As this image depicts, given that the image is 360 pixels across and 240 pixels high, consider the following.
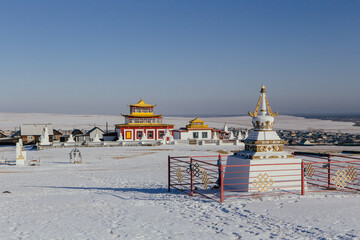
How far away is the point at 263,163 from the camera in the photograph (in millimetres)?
14680

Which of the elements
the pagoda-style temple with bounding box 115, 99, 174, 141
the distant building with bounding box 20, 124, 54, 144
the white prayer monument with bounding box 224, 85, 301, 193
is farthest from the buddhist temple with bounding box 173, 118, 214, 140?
the white prayer monument with bounding box 224, 85, 301, 193

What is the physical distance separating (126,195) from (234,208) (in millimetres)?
5586

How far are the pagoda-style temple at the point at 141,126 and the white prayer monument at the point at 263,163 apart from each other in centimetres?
4152

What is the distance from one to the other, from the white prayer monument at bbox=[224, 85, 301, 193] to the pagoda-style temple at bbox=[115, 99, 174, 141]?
41.5m

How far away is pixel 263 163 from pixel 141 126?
146ft

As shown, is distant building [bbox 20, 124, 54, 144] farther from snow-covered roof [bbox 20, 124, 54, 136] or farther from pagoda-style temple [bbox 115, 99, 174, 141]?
pagoda-style temple [bbox 115, 99, 174, 141]

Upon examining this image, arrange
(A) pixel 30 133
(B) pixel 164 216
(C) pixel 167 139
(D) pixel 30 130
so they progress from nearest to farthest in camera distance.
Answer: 1. (B) pixel 164 216
2. (C) pixel 167 139
3. (A) pixel 30 133
4. (D) pixel 30 130

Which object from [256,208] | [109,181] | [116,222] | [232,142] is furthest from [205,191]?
[232,142]

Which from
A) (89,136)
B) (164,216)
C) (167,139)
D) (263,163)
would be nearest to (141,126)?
(167,139)

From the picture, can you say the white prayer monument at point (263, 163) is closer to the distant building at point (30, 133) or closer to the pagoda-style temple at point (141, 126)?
the pagoda-style temple at point (141, 126)

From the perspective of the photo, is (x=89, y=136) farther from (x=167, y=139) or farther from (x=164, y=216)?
(x=164, y=216)

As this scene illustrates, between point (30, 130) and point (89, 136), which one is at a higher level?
point (30, 130)

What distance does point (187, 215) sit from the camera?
11.3 m

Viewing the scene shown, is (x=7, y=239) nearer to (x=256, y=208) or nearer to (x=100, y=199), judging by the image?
(x=100, y=199)
